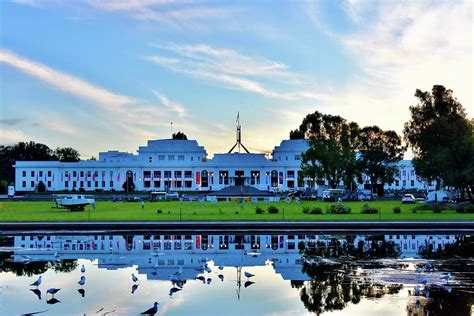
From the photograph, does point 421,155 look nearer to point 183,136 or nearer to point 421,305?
point 421,305

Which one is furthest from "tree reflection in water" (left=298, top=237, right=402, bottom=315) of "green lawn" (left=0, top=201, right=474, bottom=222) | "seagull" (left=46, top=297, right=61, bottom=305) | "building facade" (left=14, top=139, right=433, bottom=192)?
"building facade" (left=14, top=139, right=433, bottom=192)

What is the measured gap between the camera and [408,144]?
81.2 meters

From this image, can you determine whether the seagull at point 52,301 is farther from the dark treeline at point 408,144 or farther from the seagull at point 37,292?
the dark treeline at point 408,144

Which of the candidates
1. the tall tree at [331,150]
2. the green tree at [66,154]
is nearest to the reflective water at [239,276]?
the tall tree at [331,150]

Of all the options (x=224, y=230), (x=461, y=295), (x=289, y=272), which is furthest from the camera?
(x=224, y=230)

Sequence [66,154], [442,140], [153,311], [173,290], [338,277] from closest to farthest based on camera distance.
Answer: [153,311]
[173,290]
[338,277]
[442,140]
[66,154]

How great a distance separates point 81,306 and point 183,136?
148360mm

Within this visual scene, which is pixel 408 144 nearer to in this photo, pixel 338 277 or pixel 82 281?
pixel 338 277

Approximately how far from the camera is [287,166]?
139 metres

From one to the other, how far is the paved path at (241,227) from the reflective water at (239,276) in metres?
3.96

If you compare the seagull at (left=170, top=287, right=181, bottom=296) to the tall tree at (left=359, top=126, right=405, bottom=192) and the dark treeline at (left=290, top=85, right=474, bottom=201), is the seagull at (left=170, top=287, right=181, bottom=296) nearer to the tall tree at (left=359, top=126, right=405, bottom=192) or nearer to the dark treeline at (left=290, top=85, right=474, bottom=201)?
the dark treeline at (left=290, top=85, right=474, bottom=201)

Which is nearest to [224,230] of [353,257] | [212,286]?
[353,257]

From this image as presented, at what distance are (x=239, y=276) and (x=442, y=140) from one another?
171 feet

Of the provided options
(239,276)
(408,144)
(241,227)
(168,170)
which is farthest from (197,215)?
(168,170)
